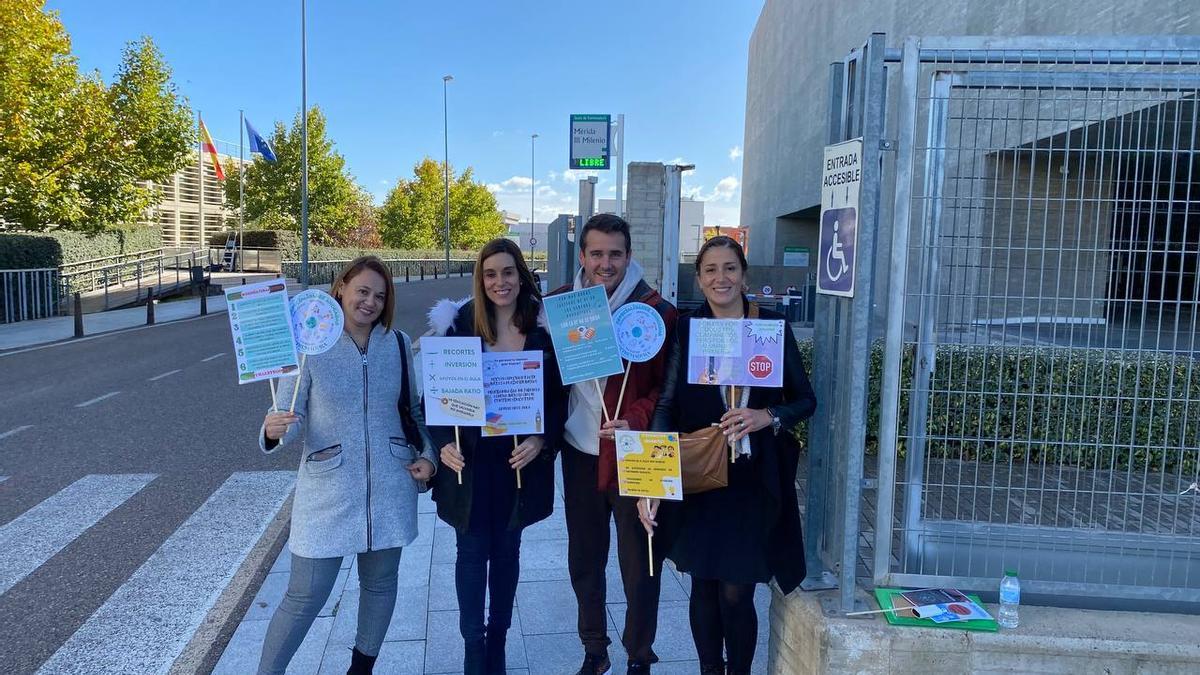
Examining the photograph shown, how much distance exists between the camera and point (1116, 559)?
10.1 ft

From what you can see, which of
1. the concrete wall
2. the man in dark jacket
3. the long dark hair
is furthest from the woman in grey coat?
the concrete wall

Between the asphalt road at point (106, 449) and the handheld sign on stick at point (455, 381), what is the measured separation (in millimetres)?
2533

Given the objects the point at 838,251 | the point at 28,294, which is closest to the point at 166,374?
the point at 28,294

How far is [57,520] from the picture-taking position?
5629mm

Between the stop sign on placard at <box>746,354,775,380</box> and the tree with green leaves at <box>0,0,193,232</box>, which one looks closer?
the stop sign on placard at <box>746,354,775,380</box>

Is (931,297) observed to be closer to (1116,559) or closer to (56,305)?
(1116,559)

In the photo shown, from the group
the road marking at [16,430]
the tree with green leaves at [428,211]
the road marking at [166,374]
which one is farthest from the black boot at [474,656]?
the tree with green leaves at [428,211]

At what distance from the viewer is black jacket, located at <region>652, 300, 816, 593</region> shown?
291cm

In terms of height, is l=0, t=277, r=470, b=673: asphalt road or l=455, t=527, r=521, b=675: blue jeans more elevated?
l=455, t=527, r=521, b=675: blue jeans

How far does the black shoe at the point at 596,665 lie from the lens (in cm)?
339

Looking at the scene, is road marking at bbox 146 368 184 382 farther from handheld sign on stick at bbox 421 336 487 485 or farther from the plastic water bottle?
the plastic water bottle

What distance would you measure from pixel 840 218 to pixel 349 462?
2122 millimetres

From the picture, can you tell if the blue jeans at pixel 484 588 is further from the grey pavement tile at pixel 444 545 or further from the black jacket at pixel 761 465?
the grey pavement tile at pixel 444 545

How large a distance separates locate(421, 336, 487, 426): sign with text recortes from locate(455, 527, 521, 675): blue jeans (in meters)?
0.52
